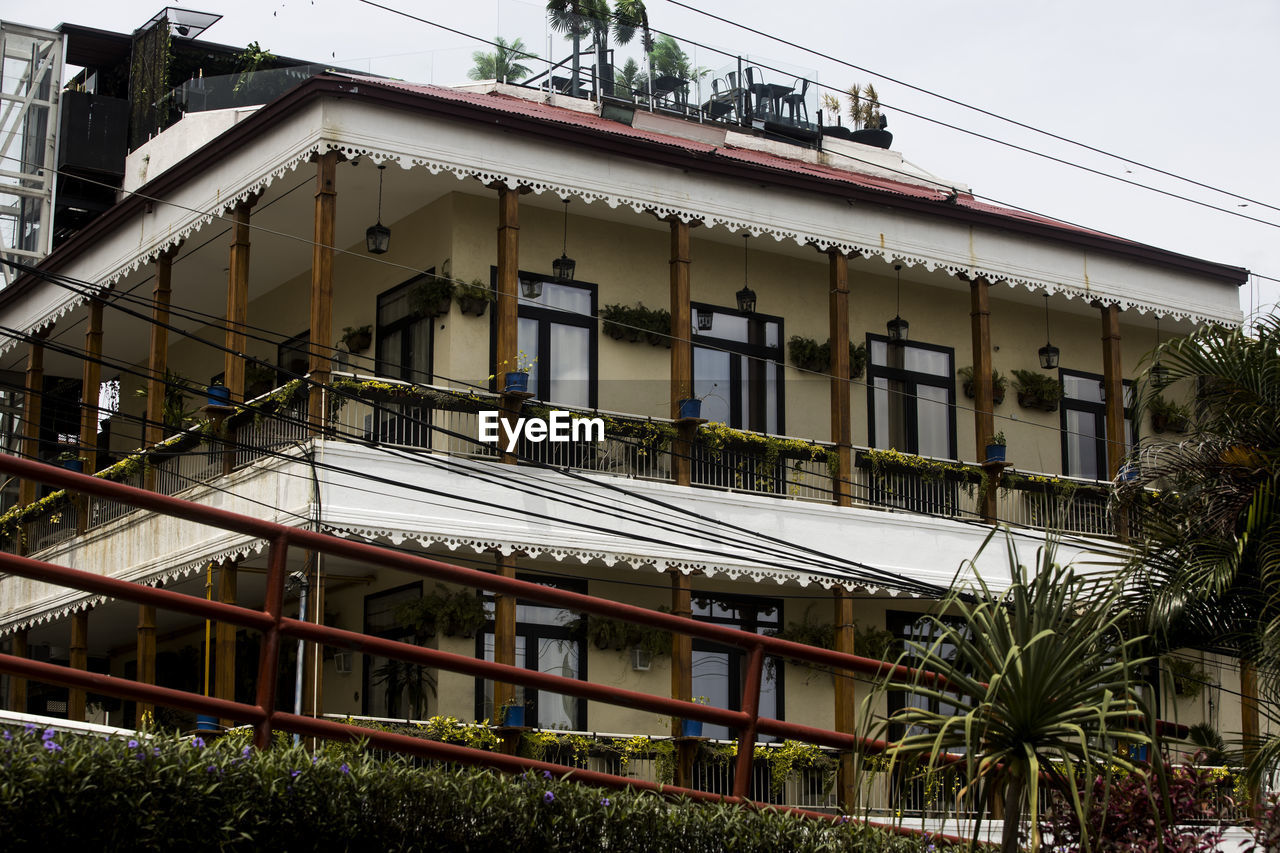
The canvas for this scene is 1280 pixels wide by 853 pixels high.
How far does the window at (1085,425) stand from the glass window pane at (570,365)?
887 centimetres

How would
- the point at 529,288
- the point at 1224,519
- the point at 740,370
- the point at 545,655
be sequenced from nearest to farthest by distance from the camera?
the point at 1224,519, the point at 545,655, the point at 529,288, the point at 740,370

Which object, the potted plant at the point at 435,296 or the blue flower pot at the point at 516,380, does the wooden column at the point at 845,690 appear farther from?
the potted plant at the point at 435,296

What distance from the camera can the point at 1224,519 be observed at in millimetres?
12195

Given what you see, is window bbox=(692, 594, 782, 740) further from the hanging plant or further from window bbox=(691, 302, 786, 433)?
the hanging plant

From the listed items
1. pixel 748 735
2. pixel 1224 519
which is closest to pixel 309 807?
pixel 748 735

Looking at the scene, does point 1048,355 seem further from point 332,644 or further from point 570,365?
point 332,644

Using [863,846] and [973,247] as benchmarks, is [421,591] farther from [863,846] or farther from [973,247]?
[863,846]

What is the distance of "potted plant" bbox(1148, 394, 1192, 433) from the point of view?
28047 mm

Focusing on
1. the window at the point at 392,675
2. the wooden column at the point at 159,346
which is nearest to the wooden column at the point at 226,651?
the window at the point at 392,675

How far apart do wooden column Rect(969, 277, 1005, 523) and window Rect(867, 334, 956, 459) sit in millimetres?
1751

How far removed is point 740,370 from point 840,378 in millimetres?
2326

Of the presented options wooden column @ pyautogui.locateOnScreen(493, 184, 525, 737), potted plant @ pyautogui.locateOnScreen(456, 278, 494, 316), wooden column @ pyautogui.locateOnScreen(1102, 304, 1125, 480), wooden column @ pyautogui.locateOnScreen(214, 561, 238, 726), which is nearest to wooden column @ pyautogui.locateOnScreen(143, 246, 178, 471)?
wooden column @ pyautogui.locateOnScreen(214, 561, 238, 726)

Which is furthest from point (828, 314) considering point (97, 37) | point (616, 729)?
point (97, 37)

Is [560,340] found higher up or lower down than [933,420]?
higher up
